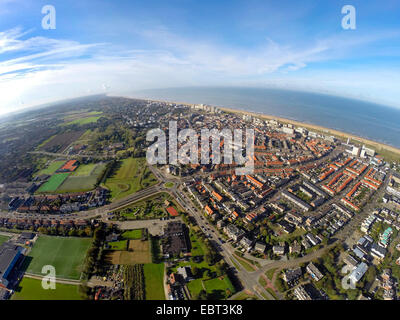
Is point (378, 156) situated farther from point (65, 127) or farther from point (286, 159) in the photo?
point (65, 127)

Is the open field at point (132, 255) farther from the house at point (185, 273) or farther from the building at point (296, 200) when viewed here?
the building at point (296, 200)

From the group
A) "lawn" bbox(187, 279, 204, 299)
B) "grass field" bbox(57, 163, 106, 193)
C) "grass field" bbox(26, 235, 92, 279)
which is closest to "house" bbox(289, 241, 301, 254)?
"lawn" bbox(187, 279, 204, 299)

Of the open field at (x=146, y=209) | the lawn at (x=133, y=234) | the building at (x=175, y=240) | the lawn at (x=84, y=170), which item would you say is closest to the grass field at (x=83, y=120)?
the lawn at (x=84, y=170)

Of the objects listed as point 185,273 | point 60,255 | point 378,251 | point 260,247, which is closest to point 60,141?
point 60,255

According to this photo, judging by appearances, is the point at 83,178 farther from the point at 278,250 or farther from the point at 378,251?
the point at 378,251

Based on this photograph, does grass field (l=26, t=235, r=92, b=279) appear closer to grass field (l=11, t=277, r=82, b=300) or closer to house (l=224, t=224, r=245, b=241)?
grass field (l=11, t=277, r=82, b=300)
